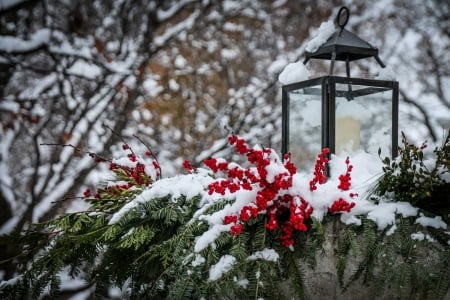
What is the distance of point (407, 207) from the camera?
120cm

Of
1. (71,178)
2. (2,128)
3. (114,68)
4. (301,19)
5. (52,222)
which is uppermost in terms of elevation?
(301,19)

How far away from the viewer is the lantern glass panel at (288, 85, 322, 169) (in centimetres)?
176

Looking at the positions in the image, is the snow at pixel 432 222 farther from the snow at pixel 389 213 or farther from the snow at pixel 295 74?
the snow at pixel 295 74

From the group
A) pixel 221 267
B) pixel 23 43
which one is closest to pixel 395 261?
pixel 221 267

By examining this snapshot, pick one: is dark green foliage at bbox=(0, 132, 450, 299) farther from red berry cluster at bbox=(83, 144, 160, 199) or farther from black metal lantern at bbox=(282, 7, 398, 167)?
black metal lantern at bbox=(282, 7, 398, 167)

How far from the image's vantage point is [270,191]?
1141mm

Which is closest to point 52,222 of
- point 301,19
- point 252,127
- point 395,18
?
point 252,127

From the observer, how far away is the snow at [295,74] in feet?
6.02

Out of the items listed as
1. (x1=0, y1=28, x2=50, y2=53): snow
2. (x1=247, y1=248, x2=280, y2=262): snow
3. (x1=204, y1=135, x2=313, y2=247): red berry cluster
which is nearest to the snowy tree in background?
(x1=0, y1=28, x2=50, y2=53): snow

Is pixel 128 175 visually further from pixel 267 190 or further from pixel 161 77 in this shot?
pixel 161 77

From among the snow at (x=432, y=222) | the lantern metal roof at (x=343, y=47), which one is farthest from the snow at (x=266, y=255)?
the lantern metal roof at (x=343, y=47)

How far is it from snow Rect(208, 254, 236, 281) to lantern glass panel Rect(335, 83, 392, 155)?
2.51ft

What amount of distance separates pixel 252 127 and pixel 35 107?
2.45 meters

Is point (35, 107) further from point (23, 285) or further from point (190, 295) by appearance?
point (190, 295)
